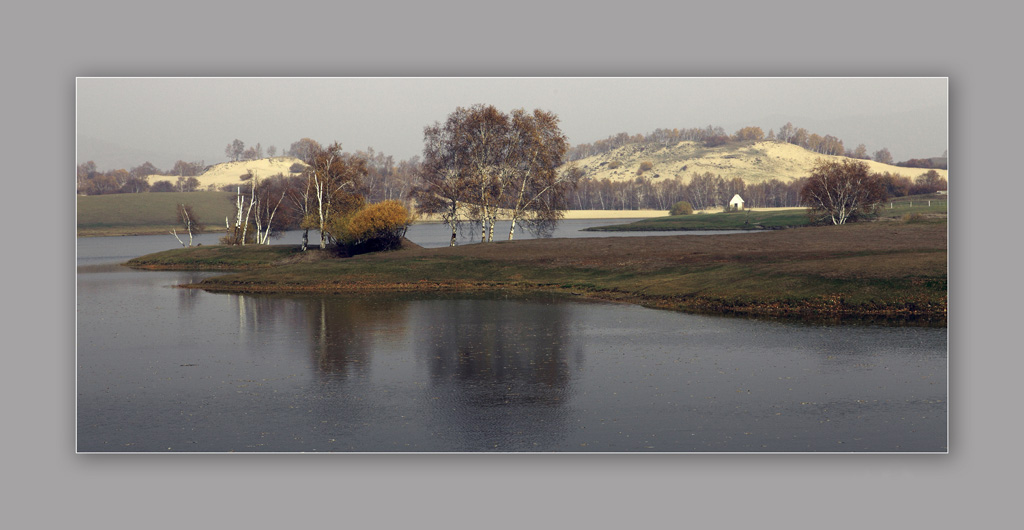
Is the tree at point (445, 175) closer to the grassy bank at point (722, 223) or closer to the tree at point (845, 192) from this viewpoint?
the tree at point (845, 192)

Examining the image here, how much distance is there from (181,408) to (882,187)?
100789mm

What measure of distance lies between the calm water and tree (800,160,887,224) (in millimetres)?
72370

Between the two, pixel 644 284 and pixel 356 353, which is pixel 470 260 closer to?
pixel 644 284

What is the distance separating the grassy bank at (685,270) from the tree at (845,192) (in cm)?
2200

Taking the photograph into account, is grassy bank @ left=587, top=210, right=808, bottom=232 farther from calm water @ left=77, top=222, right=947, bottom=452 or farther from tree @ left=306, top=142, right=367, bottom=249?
calm water @ left=77, top=222, right=947, bottom=452

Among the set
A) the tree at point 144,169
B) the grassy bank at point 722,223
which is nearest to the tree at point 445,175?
the tree at point 144,169

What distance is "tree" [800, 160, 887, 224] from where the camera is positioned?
103750 millimetres

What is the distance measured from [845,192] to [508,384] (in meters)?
91.1

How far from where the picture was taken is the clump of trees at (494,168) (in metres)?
89.2

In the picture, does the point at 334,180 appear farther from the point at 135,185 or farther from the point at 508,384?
the point at 135,185

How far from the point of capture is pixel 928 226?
73.9 meters
